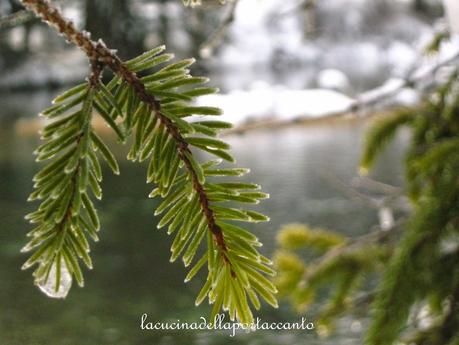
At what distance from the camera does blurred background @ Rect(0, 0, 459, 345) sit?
792mm

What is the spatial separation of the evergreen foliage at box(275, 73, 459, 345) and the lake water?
118 cm

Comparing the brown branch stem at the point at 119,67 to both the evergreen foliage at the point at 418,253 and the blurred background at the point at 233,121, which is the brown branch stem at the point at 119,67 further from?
the evergreen foliage at the point at 418,253

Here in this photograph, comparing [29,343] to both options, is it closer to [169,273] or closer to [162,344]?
[162,344]

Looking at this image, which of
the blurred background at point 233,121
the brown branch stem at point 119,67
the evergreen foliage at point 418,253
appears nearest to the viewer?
the brown branch stem at point 119,67

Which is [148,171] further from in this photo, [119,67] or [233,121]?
[233,121]

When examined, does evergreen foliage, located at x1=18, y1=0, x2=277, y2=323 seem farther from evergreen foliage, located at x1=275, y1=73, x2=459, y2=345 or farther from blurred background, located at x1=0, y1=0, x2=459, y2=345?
evergreen foliage, located at x1=275, y1=73, x2=459, y2=345

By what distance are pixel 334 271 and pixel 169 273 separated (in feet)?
11.4

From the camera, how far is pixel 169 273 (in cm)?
440

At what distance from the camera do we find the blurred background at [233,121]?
792mm

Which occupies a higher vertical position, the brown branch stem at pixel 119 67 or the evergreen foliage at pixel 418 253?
the evergreen foliage at pixel 418 253

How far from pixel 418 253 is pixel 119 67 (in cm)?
45

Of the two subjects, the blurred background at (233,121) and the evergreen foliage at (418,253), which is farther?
the blurred background at (233,121)

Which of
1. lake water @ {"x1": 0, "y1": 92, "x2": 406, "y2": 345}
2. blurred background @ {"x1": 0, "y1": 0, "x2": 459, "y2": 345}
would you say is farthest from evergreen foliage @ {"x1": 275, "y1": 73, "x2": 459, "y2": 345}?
lake water @ {"x1": 0, "y1": 92, "x2": 406, "y2": 345}

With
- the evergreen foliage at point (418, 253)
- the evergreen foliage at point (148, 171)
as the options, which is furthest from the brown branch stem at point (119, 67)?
the evergreen foliage at point (418, 253)
